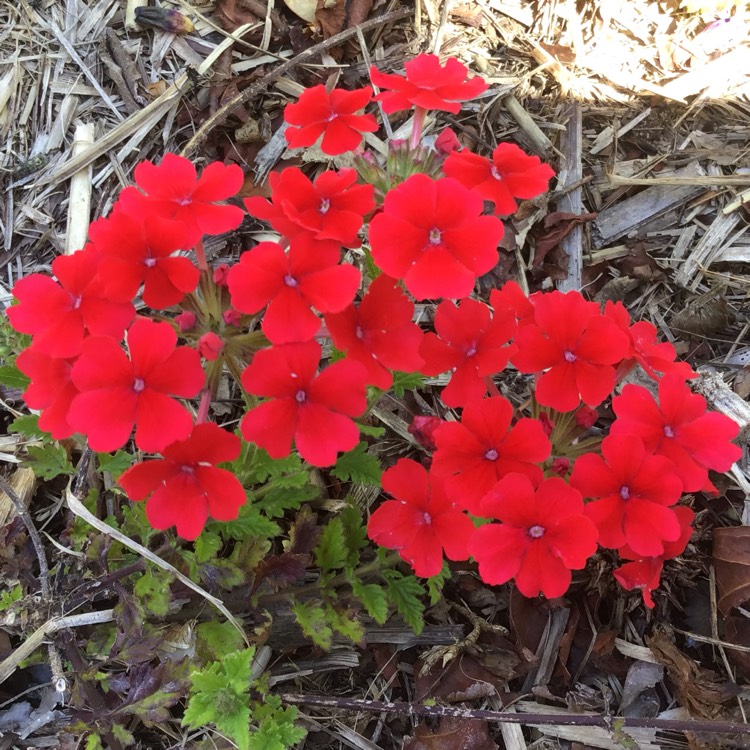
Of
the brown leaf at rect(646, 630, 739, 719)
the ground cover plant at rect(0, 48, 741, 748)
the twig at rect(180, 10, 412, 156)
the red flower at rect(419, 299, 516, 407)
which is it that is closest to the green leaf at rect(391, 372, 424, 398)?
the ground cover plant at rect(0, 48, 741, 748)

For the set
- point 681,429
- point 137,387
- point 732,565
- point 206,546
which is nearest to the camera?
point 137,387

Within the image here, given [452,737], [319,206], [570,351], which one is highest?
[319,206]

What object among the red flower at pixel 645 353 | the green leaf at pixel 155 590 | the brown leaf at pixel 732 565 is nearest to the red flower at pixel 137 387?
the green leaf at pixel 155 590

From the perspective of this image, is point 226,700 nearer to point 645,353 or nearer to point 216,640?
point 216,640

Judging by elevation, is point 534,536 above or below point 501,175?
Result: below

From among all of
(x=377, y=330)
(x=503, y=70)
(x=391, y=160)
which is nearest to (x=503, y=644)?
(x=377, y=330)

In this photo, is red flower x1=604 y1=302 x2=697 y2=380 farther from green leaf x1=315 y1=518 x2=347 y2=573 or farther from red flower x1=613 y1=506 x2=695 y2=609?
green leaf x1=315 y1=518 x2=347 y2=573

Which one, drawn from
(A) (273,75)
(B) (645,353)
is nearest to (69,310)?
(B) (645,353)
